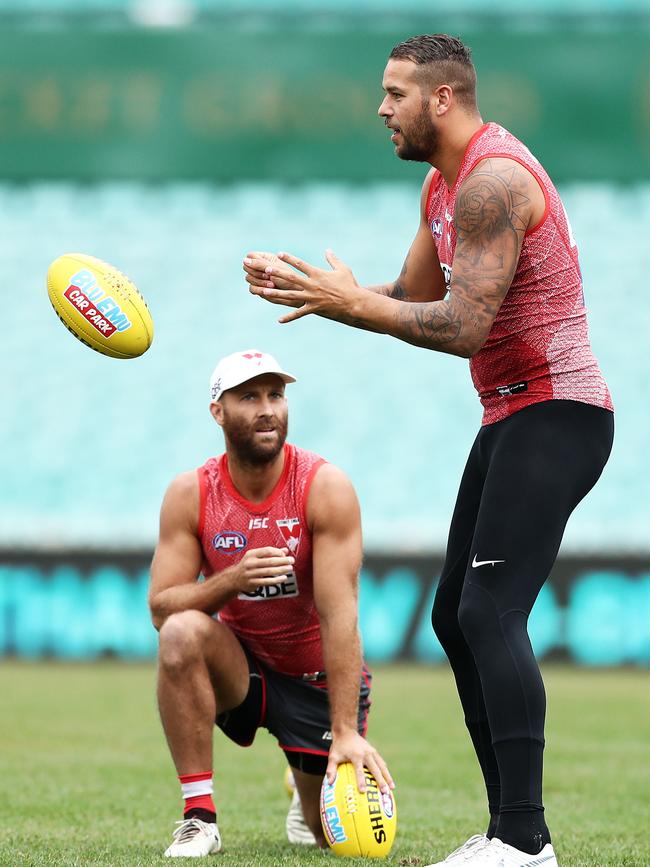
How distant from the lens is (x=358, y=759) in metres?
4.97

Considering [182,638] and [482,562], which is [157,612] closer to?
[182,638]

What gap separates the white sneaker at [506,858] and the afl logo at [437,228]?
182 centimetres

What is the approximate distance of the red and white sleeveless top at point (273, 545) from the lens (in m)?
5.43

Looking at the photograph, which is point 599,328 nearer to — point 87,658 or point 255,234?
point 255,234

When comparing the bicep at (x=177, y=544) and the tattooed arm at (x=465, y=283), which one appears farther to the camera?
the bicep at (x=177, y=544)

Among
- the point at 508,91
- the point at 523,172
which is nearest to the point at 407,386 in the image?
the point at 508,91

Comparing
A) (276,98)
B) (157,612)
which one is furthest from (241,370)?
(276,98)

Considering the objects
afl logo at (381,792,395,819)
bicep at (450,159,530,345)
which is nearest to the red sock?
afl logo at (381,792,395,819)

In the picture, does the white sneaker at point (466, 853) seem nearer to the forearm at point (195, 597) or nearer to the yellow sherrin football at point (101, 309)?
the forearm at point (195, 597)

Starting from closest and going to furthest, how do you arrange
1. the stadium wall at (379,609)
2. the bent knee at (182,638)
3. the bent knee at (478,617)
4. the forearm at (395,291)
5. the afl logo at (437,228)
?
the bent knee at (478,617) → the afl logo at (437,228) → the forearm at (395,291) → the bent knee at (182,638) → the stadium wall at (379,609)

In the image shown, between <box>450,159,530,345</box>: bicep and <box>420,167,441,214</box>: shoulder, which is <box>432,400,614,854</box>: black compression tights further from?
<box>420,167,441,214</box>: shoulder

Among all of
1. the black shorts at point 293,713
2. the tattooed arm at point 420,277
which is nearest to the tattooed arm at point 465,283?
the tattooed arm at point 420,277

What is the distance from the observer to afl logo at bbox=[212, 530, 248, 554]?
5449 millimetres

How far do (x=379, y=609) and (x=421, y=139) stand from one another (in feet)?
32.4
